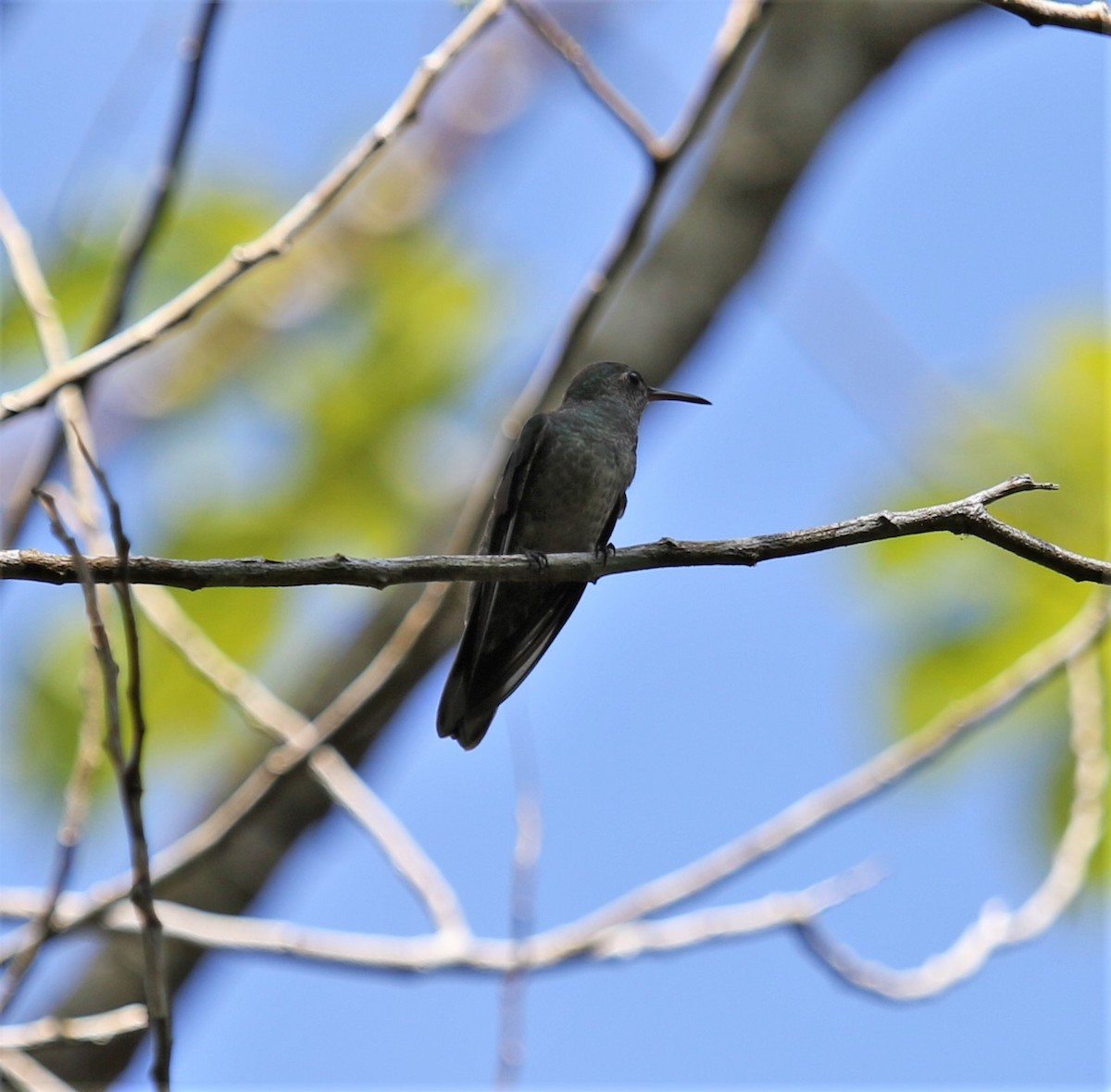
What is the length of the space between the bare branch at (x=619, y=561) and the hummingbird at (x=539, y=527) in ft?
3.94

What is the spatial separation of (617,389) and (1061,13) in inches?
142

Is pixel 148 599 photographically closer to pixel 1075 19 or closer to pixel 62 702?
pixel 62 702

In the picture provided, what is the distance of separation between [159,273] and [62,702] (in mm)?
2125

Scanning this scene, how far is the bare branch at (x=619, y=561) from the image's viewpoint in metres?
2.99

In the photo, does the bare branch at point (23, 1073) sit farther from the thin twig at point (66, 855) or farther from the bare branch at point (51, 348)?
the bare branch at point (51, 348)

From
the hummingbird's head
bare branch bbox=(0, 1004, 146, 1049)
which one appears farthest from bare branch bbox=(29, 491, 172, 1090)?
the hummingbird's head

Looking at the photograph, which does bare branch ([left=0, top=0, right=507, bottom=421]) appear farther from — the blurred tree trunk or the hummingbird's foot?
the blurred tree trunk

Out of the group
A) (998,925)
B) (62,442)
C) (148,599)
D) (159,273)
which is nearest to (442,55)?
(62,442)

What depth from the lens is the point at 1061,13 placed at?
3.06 metres

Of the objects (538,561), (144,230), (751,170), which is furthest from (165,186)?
(751,170)

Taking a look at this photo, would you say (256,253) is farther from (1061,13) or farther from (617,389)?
(617,389)

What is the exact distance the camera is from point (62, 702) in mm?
6051

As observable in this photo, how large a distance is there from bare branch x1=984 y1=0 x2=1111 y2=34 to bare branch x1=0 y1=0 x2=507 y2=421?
1.68 m

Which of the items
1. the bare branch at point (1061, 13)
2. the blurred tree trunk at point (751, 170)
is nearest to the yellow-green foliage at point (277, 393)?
the blurred tree trunk at point (751, 170)
